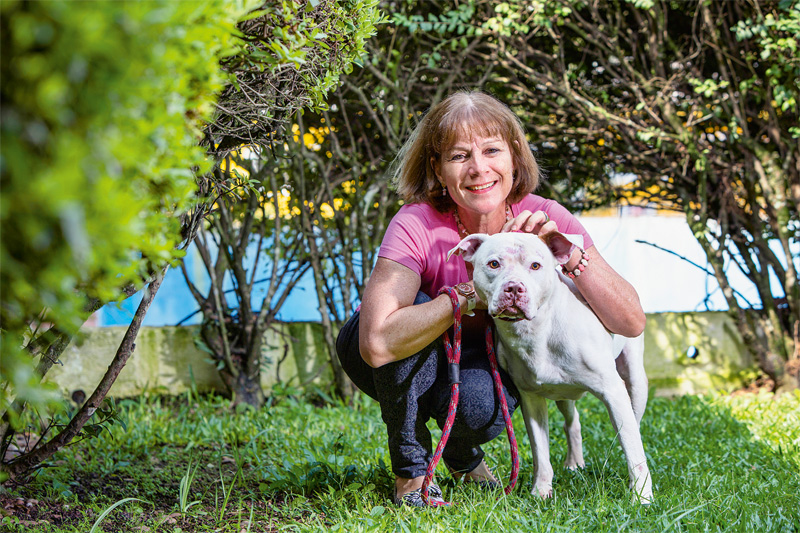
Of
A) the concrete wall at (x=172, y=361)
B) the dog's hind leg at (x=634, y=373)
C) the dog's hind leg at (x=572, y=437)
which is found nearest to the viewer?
the dog's hind leg at (x=634, y=373)

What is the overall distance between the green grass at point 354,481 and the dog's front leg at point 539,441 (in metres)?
0.07

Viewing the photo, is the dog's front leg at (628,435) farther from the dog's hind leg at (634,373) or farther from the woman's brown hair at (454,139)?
the woman's brown hair at (454,139)

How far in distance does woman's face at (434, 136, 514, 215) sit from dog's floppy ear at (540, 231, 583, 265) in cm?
32

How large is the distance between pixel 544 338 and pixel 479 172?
27.0 inches

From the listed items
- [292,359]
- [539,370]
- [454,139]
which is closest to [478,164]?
[454,139]

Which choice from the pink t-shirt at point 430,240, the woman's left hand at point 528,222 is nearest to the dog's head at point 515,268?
the woman's left hand at point 528,222

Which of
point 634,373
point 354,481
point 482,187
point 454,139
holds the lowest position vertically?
point 354,481

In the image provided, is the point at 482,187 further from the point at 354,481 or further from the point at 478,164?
the point at 354,481

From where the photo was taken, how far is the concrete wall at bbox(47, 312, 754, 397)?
437 centimetres

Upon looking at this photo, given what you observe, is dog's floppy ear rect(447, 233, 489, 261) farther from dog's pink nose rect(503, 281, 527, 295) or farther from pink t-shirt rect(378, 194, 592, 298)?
dog's pink nose rect(503, 281, 527, 295)

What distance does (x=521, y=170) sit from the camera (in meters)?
2.79

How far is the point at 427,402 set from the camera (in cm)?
256

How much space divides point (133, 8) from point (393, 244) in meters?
1.73

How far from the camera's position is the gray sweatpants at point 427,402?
248 centimetres
